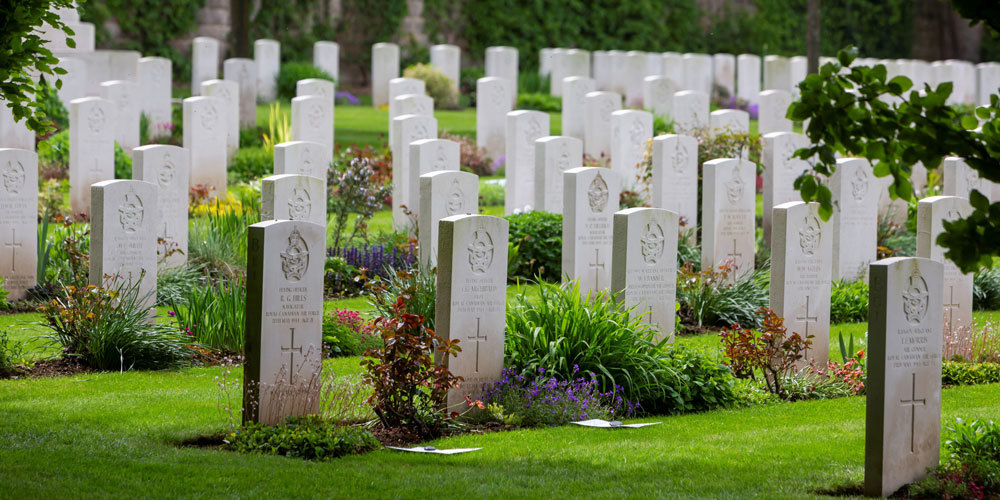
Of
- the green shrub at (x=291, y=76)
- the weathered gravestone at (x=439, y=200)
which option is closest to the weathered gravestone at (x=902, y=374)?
the weathered gravestone at (x=439, y=200)

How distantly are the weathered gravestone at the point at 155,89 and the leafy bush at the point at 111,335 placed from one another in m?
10.9

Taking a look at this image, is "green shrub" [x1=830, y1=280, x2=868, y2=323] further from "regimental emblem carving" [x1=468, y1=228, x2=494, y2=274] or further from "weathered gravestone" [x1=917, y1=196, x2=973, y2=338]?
"regimental emblem carving" [x1=468, y1=228, x2=494, y2=274]

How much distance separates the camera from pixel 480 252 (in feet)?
26.0

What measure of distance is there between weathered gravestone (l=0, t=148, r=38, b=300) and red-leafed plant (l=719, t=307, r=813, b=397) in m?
6.10

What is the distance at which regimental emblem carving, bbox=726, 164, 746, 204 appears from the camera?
40.1ft

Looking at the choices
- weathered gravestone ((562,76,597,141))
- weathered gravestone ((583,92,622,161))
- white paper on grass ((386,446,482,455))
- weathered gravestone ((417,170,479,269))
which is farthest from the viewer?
weathered gravestone ((562,76,597,141))

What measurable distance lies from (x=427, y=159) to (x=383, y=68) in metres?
13.5

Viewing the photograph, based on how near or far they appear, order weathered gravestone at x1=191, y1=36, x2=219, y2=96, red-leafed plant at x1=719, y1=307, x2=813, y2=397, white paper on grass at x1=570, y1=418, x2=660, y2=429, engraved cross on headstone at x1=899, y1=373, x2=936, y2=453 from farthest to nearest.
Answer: weathered gravestone at x1=191, y1=36, x2=219, y2=96 < red-leafed plant at x1=719, y1=307, x2=813, y2=397 < white paper on grass at x1=570, y1=418, x2=660, y2=429 < engraved cross on headstone at x1=899, y1=373, x2=936, y2=453

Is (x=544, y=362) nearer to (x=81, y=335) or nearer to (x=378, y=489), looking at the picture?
(x=378, y=489)

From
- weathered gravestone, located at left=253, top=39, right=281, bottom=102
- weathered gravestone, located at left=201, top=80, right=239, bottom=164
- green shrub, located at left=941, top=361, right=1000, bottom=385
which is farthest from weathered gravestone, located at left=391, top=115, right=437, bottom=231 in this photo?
weathered gravestone, located at left=253, top=39, right=281, bottom=102

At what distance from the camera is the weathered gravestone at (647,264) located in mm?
9164

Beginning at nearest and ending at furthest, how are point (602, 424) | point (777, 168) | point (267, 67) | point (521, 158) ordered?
1. point (602, 424)
2. point (777, 168)
3. point (521, 158)
4. point (267, 67)

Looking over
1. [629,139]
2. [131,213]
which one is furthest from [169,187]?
[629,139]

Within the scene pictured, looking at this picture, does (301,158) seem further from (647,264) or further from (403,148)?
(647,264)
